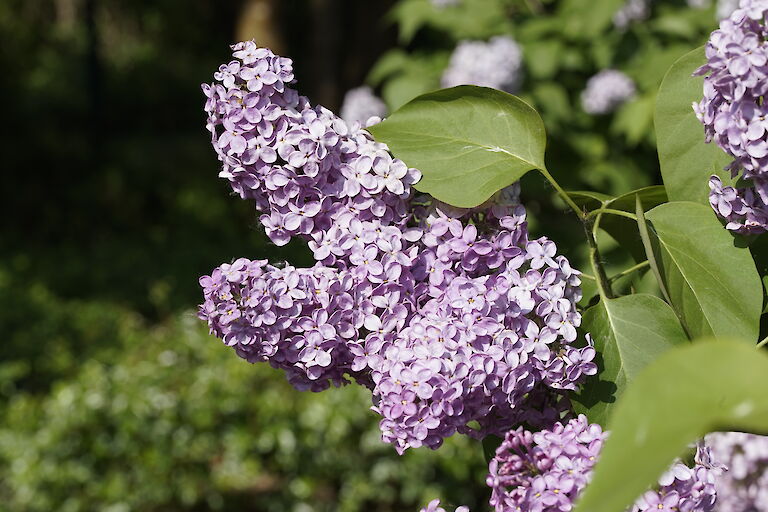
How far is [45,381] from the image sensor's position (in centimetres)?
432

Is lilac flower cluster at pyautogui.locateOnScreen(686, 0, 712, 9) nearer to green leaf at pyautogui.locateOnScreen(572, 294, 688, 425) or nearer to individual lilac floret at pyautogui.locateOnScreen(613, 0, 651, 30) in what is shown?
individual lilac floret at pyautogui.locateOnScreen(613, 0, 651, 30)

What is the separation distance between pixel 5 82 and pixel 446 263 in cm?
942

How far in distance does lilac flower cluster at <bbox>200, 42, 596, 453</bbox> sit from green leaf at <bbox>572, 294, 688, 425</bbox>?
→ 2 centimetres

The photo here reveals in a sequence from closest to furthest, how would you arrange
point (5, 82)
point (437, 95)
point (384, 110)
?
point (437, 95), point (384, 110), point (5, 82)

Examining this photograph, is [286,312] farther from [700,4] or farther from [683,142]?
[700,4]

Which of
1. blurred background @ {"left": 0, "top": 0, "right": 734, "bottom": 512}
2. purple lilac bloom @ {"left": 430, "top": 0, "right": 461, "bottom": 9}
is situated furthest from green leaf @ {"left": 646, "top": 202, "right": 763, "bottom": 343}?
purple lilac bloom @ {"left": 430, "top": 0, "right": 461, "bottom": 9}

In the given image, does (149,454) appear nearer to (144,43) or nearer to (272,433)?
(272,433)

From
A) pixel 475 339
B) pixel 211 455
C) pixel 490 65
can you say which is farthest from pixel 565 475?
pixel 211 455

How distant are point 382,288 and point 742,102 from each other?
308 mm

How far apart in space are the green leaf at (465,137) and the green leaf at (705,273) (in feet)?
0.43

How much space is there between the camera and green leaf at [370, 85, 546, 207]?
83cm

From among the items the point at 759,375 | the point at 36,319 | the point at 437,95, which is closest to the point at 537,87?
the point at 437,95

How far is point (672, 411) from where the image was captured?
442 mm

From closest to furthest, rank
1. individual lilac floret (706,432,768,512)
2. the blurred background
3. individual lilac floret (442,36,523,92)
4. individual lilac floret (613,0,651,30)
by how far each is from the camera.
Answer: individual lilac floret (706,432,768,512) < individual lilac floret (442,36,523,92) < the blurred background < individual lilac floret (613,0,651,30)
